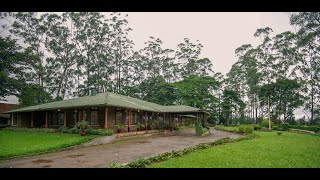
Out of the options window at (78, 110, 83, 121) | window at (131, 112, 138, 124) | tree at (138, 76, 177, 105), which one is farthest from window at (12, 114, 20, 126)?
tree at (138, 76, 177, 105)

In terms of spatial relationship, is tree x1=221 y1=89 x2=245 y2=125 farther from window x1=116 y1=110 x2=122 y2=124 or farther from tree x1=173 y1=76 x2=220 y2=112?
window x1=116 y1=110 x2=122 y2=124

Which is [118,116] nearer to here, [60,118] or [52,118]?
[60,118]

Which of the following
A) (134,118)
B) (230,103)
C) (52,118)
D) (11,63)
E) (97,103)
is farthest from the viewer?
(230,103)

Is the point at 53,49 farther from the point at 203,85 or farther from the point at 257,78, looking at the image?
the point at 257,78

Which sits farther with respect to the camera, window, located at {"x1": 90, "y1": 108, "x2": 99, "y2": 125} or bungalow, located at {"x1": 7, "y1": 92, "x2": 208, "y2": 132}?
window, located at {"x1": 90, "y1": 108, "x2": 99, "y2": 125}

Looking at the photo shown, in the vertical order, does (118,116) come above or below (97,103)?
below

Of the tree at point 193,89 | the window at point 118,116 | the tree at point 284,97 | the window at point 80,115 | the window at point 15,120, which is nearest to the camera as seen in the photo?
the window at point 80,115

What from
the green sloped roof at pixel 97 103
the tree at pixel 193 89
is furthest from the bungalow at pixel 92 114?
the tree at pixel 193 89

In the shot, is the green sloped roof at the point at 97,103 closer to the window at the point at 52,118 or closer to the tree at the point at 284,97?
the window at the point at 52,118

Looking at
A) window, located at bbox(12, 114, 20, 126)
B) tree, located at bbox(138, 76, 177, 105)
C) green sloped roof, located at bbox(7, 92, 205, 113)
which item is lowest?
window, located at bbox(12, 114, 20, 126)

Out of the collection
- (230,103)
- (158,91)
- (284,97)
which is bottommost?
(230,103)

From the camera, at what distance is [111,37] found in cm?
4716

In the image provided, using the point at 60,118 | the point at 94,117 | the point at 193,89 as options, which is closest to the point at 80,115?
the point at 94,117
